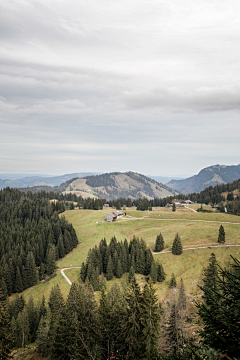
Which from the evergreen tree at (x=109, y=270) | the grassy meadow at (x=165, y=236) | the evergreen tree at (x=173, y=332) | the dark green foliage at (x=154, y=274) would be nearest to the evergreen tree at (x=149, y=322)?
the evergreen tree at (x=173, y=332)

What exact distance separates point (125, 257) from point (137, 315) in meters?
60.9

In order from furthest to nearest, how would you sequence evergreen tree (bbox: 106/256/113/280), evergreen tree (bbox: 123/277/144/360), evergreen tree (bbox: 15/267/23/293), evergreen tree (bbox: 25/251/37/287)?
evergreen tree (bbox: 25/251/37/287) → evergreen tree (bbox: 15/267/23/293) → evergreen tree (bbox: 106/256/113/280) → evergreen tree (bbox: 123/277/144/360)

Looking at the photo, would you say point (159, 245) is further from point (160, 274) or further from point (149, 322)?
point (149, 322)

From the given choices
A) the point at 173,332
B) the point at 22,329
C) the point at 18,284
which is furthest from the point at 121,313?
the point at 18,284

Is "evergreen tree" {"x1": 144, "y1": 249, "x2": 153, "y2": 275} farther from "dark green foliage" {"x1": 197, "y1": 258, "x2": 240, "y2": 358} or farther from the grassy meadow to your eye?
"dark green foliage" {"x1": 197, "y1": 258, "x2": 240, "y2": 358}

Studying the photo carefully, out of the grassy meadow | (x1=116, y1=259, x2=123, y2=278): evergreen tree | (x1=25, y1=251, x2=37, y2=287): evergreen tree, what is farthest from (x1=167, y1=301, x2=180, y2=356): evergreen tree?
(x1=25, y1=251, x2=37, y2=287): evergreen tree

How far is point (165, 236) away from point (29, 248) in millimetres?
71446

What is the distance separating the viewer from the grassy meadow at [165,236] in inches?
2766

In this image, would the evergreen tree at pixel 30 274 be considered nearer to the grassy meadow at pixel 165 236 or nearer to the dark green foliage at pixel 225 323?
the grassy meadow at pixel 165 236

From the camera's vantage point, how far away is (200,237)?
90.2m

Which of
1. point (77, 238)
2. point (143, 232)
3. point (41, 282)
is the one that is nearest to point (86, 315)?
point (41, 282)

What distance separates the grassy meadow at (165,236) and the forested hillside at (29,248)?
504cm

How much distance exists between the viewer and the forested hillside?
292 ft

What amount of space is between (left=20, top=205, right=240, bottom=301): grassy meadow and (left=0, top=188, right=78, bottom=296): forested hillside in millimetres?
5037
